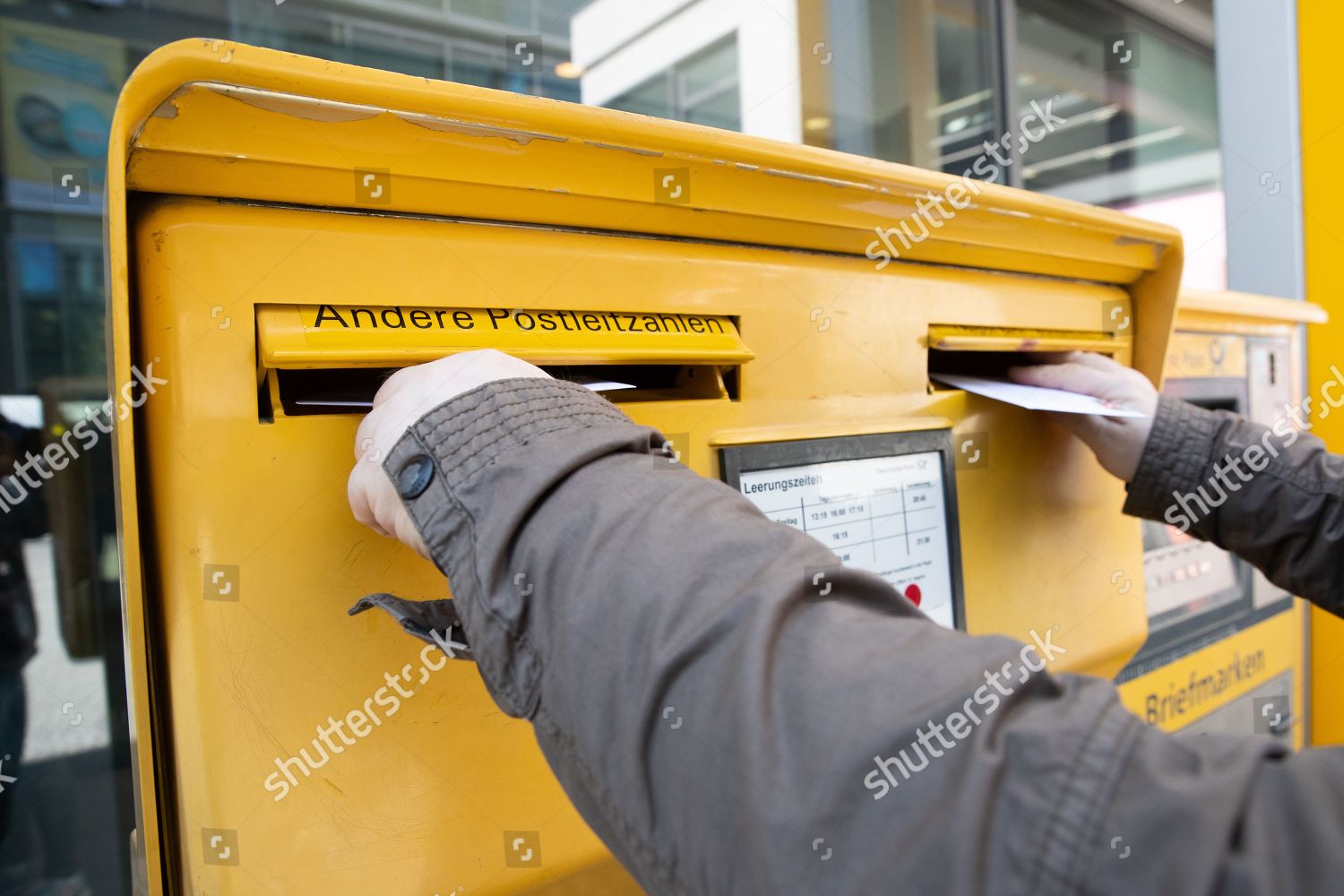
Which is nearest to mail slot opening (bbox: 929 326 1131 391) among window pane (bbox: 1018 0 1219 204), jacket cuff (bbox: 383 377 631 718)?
jacket cuff (bbox: 383 377 631 718)

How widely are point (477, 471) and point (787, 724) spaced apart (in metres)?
0.27

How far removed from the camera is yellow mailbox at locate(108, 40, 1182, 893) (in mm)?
655

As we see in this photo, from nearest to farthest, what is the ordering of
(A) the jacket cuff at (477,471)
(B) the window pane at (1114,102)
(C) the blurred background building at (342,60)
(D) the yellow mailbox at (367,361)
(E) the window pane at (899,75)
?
(A) the jacket cuff at (477,471) < (D) the yellow mailbox at (367,361) < (C) the blurred background building at (342,60) < (E) the window pane at (899,75) < (B) the window pane at (1114,102)

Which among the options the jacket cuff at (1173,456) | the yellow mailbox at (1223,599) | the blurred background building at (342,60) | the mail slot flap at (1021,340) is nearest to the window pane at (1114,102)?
the blurred background building at (342,60)

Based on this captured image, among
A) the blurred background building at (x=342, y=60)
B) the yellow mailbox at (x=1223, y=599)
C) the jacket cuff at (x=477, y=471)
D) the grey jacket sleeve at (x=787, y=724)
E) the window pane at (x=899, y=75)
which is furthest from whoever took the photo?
the window pane at (x=899, y=75)

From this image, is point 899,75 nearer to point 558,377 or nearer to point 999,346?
point 999,346

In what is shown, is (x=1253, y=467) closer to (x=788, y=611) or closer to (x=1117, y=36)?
(x=788, y=611)

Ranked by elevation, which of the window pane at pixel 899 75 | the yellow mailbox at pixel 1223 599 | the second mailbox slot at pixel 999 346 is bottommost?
the yellow mailbox at pixel 1223 599

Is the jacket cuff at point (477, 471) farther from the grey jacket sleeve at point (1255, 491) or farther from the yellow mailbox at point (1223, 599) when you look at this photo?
the yellow mailbox at point (1223, 599)

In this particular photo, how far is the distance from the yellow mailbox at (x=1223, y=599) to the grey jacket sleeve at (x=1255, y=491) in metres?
0.37

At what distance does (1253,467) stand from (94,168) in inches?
90.3

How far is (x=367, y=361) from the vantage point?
680mm

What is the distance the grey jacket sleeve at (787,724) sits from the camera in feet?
1.38

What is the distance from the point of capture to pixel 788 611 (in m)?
0.51
